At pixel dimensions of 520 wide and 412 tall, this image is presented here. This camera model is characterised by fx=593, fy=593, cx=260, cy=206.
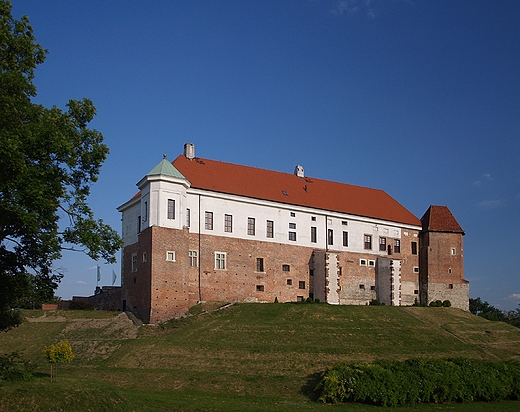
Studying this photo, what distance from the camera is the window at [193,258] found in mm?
44438

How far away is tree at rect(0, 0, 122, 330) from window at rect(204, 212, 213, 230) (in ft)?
69.9

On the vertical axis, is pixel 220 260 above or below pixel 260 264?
above

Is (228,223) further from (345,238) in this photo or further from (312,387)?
(312,387)

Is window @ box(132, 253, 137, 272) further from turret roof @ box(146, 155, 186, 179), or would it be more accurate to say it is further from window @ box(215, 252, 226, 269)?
turret roof @ box(146, 155, 186, 179)

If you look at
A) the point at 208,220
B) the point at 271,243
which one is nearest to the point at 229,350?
the point at 208,220

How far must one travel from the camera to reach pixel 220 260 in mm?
45906

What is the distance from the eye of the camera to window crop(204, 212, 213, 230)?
45.9 metres

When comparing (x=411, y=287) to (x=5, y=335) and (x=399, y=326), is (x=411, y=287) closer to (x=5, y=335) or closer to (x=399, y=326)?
(x=399, y=326)

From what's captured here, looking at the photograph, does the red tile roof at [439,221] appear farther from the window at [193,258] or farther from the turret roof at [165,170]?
the turret roof at [165,170]

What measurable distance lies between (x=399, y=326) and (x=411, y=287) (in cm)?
1597

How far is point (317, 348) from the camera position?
34156 millimetres

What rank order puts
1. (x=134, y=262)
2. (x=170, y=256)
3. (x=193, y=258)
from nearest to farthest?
(x=170, y=256) < (x=193, y=258) < (x=134, y=262)

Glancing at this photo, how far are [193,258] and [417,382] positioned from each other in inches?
859

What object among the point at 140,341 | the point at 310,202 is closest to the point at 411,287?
the point at 310,202
